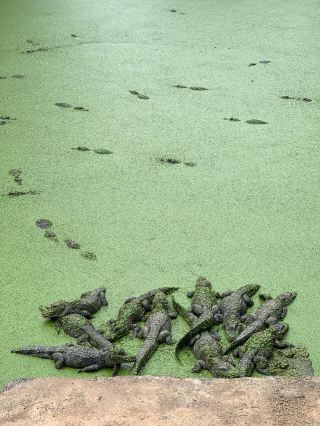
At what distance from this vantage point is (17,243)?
2.54m

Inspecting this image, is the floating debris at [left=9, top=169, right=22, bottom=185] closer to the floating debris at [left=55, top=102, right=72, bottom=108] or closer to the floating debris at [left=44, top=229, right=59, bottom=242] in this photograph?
the floating debris at [left=44, top=229, right=59, bottom=242]

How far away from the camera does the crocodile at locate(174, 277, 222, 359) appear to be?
6.82 ft

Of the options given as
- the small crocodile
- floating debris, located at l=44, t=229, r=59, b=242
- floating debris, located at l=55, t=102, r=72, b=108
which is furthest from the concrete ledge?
floating debris, located at l=55, t=102, r=72, b=108

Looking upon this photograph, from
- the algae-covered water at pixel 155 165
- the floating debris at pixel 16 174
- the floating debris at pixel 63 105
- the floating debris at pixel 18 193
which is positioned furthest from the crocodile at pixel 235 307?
the floating debris at pixel 63 105

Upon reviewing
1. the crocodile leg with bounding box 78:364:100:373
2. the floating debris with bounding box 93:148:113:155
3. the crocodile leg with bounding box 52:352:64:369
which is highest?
the floating debris with bounding box 93:148:113:155

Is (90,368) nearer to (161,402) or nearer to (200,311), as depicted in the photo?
(200,311)

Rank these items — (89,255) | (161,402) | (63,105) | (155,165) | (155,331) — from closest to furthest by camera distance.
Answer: (161,402), (155,331), (89,255), (155,165), (63,105)

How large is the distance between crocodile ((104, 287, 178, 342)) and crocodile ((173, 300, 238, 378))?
0.58 feet

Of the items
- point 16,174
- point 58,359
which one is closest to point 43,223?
point 16,174

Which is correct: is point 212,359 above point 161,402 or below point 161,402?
below

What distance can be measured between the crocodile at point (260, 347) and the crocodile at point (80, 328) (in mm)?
429

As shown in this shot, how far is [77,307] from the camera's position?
2.15 m

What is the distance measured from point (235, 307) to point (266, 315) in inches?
4.0

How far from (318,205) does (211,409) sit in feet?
5.41
